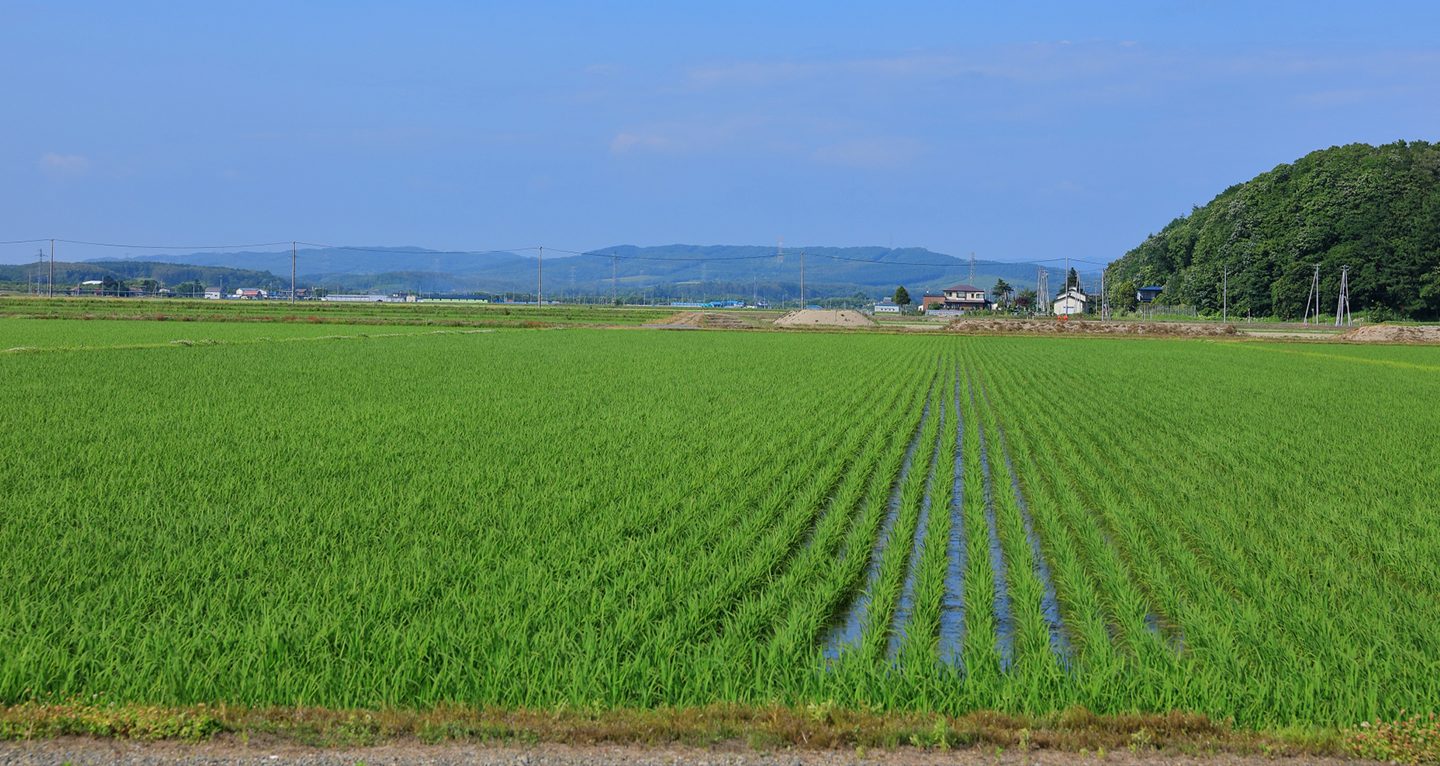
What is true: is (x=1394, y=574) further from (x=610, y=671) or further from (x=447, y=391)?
(x=447, y=391)

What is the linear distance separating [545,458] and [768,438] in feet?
9.67

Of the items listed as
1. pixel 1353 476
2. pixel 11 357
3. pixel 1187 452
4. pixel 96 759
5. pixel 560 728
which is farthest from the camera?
pixel 11 357

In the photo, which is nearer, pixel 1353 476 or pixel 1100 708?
pixel 1100 708

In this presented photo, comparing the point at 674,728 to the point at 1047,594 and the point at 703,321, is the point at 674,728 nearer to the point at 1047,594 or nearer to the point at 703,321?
the point at 1047,594

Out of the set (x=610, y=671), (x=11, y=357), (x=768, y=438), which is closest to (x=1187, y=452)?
(x=768, y=438)

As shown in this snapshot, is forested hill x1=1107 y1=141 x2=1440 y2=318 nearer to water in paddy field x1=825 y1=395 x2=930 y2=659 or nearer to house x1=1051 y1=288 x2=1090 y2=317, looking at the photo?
house x1=1051 y1=288 x2=1090 y2=317

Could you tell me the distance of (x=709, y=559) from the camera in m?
6.20

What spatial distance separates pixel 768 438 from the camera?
1203 cm

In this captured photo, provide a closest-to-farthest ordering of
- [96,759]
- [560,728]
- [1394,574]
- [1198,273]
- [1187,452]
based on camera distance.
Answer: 1. [96,759]
2. [560,728]
3. [1394,574]
4. [1187,452]
5. [1198,273]

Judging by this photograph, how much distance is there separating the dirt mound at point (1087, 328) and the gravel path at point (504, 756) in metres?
55.6

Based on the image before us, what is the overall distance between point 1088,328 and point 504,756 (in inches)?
2360

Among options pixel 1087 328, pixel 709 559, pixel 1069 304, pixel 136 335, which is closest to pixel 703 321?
pixel 1087 328

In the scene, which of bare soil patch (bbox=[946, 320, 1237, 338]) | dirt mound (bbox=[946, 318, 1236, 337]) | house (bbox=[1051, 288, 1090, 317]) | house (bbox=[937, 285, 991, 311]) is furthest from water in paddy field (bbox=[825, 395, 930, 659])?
house (bbox=[937, 285, 991, 311])

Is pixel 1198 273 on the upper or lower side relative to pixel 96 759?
upper
